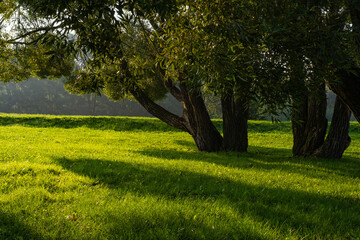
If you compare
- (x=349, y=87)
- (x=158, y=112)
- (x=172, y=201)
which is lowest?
(x=172, y=201)

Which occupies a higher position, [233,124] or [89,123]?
[233,124]

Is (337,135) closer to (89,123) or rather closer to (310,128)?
(310,128)

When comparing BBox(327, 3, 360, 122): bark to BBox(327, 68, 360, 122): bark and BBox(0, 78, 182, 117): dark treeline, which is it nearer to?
A: BBox(327, 68, 360, 122): bark

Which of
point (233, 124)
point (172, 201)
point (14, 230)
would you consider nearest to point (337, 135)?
point (233, 124)

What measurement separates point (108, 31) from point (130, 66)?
12.3 feet

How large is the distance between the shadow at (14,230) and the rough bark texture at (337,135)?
12540 millimetres

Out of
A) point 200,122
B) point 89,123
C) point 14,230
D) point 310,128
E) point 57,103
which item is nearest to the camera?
point 14,230

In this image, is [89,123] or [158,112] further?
[89,123]

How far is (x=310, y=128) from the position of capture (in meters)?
13.2

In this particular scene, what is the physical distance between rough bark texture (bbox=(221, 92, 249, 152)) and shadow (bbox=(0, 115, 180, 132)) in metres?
14.4

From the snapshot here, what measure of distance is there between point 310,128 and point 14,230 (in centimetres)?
1278

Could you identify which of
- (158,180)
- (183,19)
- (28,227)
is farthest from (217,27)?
(28,227)

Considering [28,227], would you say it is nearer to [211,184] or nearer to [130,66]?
[211,184]

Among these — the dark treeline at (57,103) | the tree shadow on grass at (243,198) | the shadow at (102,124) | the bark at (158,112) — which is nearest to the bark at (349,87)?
the tree shadow on grass at (243,198)
